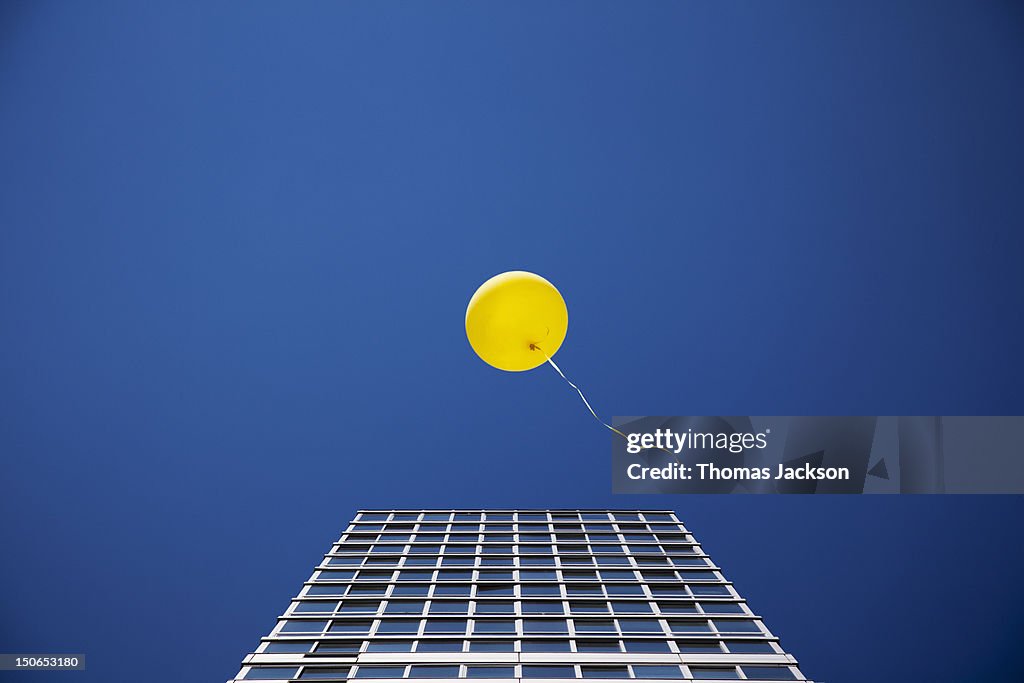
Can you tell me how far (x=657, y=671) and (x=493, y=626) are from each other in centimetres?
61

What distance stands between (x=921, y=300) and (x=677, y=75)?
2.19m

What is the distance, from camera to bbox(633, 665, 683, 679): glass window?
2318mm

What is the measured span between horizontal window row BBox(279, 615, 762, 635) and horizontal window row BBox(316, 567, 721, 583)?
0.41 metres

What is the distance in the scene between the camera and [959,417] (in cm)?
575

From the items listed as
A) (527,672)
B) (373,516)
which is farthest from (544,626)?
(373,516)

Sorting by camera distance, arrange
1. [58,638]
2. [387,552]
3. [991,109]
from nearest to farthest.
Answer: [387,552] < [58,638] < [991,109]

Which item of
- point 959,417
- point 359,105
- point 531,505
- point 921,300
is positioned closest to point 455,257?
point 359,105

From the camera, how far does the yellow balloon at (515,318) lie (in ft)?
10.4

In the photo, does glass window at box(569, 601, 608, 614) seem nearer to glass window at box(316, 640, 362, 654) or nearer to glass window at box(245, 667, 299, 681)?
glass window at box(316, 640, 362, 654)

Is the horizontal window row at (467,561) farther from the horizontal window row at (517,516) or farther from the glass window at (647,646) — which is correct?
the glass window at (647,646)

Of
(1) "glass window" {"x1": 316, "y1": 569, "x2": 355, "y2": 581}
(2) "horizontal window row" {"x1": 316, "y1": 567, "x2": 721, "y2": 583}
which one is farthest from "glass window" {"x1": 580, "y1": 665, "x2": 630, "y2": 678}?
(1) "glass window" {"x1": 316, "y1": 569, "x2": 355, "y2": 581}

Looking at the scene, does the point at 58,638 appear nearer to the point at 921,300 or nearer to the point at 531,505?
the point at 531,505

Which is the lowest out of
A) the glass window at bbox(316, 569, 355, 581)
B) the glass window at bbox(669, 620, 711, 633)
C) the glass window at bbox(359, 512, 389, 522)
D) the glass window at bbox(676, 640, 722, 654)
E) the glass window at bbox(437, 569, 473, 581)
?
the glass window at bbox(359, 512, 389, 522)

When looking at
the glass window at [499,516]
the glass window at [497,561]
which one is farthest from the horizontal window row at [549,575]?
the glass window at [499,516]
